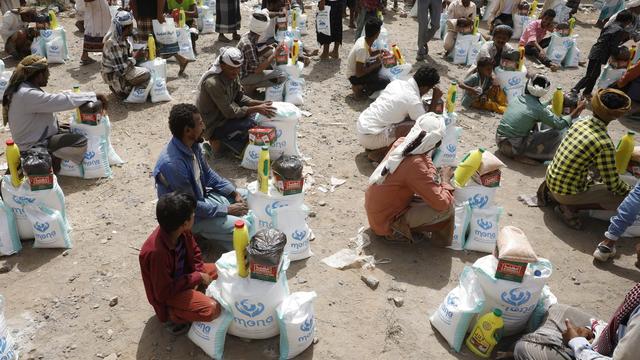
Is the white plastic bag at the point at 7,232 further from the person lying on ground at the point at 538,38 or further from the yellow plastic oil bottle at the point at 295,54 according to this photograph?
the person lying on ground at the point at 538,38

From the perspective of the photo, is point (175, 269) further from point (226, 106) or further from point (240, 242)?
point (226, 106)

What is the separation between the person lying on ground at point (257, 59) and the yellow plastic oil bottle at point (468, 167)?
3.13 metres

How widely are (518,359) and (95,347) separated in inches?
108

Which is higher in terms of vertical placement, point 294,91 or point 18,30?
point 18,30

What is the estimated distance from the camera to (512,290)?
129 inches

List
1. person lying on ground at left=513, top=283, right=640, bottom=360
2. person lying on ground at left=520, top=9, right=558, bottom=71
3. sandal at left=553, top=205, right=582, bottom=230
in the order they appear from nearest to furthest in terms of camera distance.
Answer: person lying on ground at left=513, top=283, right=640, bottom=360
sandal at left=553, top=205, right=582, bottom=230
person lying on ground at left=520, top=9, right=558, bottom=71

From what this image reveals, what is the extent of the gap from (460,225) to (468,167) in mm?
518

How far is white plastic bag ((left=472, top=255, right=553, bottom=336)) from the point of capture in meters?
3.29

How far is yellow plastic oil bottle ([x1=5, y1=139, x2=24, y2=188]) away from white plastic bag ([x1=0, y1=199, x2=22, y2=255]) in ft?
0.67

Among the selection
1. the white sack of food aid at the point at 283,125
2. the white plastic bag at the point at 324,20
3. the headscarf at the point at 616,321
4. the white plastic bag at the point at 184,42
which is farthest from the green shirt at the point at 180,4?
the headscarf at the point at 616,321

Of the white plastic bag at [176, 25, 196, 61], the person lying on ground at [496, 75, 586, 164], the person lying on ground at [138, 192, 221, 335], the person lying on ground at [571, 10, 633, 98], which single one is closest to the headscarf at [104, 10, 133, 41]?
the white plastic bag at [176, 25, 196, 61]

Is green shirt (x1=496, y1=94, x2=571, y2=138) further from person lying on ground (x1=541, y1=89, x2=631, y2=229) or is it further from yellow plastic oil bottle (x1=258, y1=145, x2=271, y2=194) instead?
yellow plastic oil bottle (x1=258, y1=145, x2=271, y2=194)

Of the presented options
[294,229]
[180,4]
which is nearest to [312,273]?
[294,229]

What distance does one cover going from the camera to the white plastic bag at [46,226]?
4082 millimetres
